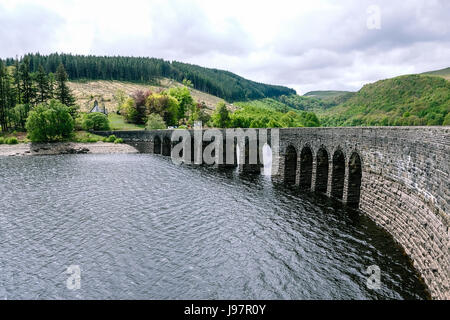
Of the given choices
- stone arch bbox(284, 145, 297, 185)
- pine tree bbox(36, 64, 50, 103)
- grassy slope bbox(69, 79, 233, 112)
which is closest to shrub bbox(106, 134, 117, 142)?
pine tree bbox(36, 64, 50, 103)

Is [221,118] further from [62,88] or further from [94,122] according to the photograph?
[62,88]

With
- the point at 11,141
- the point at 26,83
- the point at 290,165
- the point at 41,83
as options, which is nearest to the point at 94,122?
the point at 41,83

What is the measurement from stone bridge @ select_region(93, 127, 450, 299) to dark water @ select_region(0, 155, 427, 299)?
1446 mm

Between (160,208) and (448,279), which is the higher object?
(448,279)

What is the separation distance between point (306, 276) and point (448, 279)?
6204 mm

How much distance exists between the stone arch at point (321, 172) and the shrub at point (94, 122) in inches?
3198

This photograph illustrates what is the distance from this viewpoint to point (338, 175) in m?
30.2

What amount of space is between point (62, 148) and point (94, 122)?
19.4 metres

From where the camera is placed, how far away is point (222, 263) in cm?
1777

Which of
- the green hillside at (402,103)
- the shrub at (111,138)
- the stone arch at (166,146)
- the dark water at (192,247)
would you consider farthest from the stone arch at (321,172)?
the shrub at (111,138)
